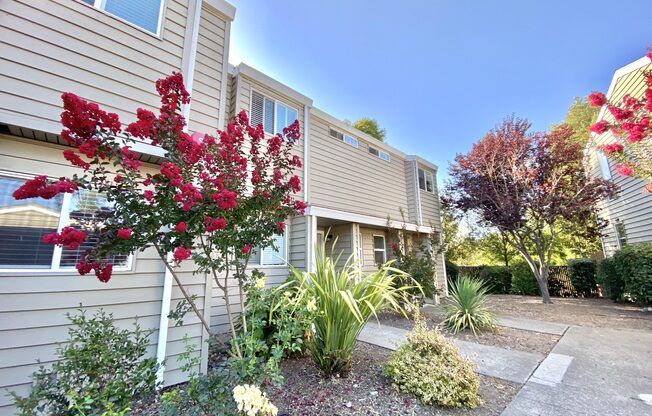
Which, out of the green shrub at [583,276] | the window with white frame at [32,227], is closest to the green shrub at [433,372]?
the window with white frame at [32,227]

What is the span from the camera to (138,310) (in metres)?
3.34

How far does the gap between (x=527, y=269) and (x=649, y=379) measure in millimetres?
10198

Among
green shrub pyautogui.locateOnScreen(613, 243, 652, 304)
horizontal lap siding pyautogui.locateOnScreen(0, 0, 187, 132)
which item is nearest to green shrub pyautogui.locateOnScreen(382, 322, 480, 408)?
horizontal lap siding pyautogui.locateOnScreen(0, 0, 187, 132)

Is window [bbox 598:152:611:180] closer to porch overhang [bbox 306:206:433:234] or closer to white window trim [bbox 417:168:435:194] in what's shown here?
white window trim [bbox 417:168:435:194]

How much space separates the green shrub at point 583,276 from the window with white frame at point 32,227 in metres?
15.3

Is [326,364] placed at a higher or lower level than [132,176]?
lower

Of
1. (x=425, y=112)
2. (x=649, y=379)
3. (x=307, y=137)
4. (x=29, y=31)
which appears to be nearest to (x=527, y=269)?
(x=425, y=112)

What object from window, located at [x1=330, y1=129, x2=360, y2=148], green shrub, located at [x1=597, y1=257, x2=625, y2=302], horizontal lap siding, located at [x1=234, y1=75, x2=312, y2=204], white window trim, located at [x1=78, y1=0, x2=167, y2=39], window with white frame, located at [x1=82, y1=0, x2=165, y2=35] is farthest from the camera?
window, located at [x1=330, y1=129, x2=360, y2=148]

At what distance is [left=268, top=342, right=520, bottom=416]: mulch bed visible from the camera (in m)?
2.68

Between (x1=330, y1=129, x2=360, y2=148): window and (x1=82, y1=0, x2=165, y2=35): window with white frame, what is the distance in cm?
567

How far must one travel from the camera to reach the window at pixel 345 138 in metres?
9.08

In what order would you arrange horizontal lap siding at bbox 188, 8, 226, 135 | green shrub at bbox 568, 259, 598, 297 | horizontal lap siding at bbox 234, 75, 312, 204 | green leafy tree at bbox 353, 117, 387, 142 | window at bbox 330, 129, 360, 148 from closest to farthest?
1. horizontal lap siding at bbox 188, 8, 226, 135
2. horizontal lap siding at bbox 234, 75, 312, 204
3. window at bbox 330, 129, 360, 148
4. green shrub at bbox 568, 259, 598, 297
5. green leafy tree at bbox 353, 117, 387, 142

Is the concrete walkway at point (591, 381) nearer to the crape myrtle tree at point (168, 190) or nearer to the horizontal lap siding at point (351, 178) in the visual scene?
the crape myrtle tree at point (168, 190)

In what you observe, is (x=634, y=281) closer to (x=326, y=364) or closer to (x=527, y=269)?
(x=527, y=269)
